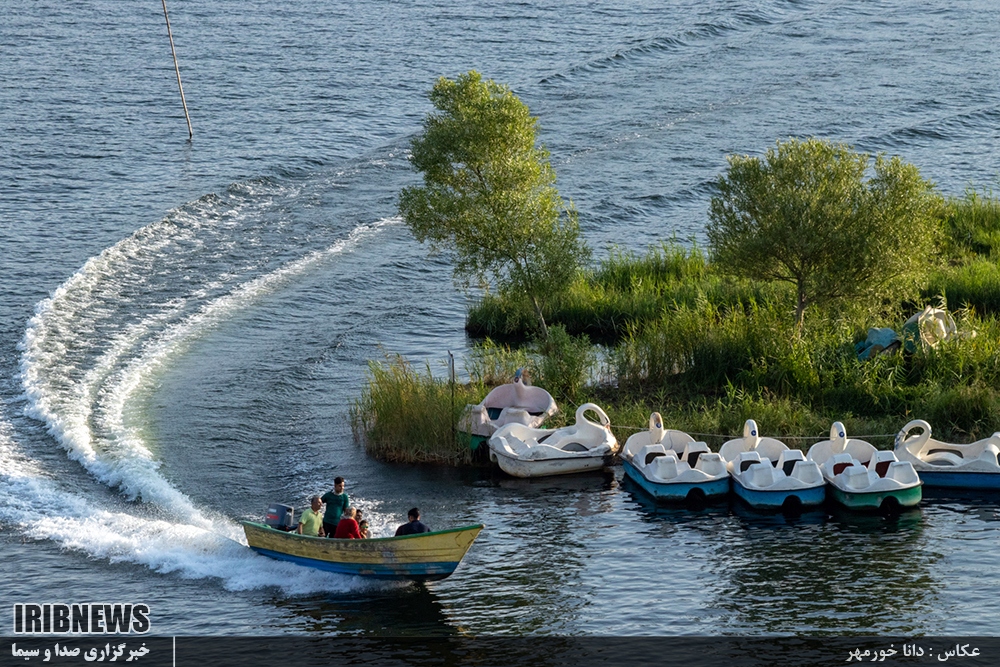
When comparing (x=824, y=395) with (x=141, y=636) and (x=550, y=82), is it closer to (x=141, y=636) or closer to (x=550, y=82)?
(x=141, y=636)

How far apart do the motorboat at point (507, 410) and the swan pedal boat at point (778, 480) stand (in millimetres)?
5243

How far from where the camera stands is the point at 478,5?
8612 cm

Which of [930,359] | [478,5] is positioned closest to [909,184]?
[930,359]

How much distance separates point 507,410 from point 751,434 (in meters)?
6.21

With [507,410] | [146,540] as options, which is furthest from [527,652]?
[507,410]

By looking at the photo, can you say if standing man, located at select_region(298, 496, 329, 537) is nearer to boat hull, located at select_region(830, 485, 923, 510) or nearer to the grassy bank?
the grassy bank

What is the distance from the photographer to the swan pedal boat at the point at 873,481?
97.7ft

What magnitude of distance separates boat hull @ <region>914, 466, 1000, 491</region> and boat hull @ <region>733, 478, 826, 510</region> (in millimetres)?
2686

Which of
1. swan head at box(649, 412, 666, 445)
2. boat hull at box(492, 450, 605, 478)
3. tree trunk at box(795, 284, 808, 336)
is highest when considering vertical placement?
tree trunk at box(795, 284, 808, 336)

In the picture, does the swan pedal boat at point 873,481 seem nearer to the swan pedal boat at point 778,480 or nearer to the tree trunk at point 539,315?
the swan pedal boat at point 778,480

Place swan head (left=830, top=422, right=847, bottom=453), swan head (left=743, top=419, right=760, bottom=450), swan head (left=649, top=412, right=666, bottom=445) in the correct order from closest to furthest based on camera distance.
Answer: swan head (left=830, top=422, right=847, bottom=453)
swan head (left=743, top=419, right=760, bottom=450)
swan head (left=649, top=412, right=666, bottom=445)

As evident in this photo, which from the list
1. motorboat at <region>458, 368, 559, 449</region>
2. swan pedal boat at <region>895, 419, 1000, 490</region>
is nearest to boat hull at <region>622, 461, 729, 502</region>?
motorboat at <region>458, 368, 559, 449</region>

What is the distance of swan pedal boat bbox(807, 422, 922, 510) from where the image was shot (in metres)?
29.8

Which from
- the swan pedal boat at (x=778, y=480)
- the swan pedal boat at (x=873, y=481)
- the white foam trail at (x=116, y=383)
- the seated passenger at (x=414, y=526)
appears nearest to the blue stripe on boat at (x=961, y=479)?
the swan pedal boat at (x=873, y=481)
